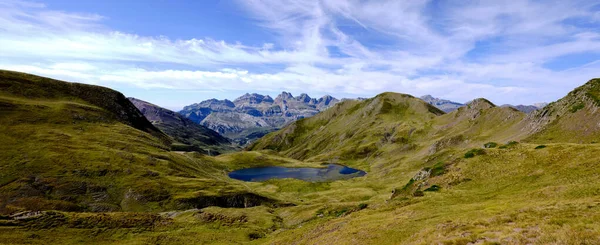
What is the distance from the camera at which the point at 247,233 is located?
2466 inches

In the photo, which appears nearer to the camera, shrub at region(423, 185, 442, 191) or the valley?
the valley

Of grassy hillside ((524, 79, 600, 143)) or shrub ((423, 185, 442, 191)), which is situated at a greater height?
grassy hillside ((524, 79, 600, 143))

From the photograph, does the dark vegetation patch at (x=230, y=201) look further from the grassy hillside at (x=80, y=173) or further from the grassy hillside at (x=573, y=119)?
the grassy hillside at (x=573, y=119)

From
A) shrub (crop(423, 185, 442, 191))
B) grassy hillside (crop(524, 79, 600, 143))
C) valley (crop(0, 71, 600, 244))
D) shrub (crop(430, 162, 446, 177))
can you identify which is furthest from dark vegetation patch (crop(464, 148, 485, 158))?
grassy hillside (crop(524, 79, 600, 143))

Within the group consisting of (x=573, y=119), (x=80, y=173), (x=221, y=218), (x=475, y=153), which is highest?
(x=573, y=119)

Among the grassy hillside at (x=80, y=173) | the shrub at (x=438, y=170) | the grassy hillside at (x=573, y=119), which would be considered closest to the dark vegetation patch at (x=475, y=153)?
the shrub at (x=438, y=170)

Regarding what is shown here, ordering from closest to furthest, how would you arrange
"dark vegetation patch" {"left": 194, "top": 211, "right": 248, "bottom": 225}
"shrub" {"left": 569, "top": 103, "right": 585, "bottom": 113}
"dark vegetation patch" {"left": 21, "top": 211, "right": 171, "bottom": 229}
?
1. "dark vegetation patch" {"left": 21, "top": 211, "right": 171, "bottom": 229}
2. "dark vegetation patch" {"left": 194, "top": 211, "right": 248, "bottom": 225}
3. "shrub" {"left": 569, "top": 103, "right": 585, "bottom": 113}

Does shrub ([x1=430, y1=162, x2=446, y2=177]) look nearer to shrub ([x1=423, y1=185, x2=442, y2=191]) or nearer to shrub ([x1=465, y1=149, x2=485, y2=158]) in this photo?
shrub ([x1=465, y1=149, x2=485, y2=158])

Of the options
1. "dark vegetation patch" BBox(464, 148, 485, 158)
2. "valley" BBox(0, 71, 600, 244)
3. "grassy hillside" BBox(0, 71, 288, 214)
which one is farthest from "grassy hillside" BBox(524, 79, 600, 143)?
"grassy hillside" BBox(0, 71, 288, 214)

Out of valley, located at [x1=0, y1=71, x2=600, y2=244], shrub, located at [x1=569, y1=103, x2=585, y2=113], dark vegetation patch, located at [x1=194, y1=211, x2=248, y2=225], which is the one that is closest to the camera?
valley, located at [x1=0, y1=71, x2=600, y2=244]

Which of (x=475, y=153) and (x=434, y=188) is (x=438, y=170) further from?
(x=434, y=188)

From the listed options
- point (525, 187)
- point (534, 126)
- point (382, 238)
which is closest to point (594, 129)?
point (534, 126)

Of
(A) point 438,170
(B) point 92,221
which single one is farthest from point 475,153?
(B) point 92,221

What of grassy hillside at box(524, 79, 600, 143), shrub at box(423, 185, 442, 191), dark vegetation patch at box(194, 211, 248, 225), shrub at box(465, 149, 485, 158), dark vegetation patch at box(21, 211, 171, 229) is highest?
grassy hillside at box(524, 79, 600, 143)
